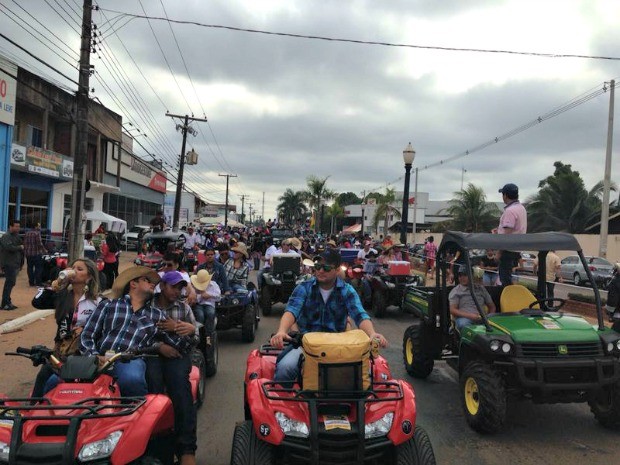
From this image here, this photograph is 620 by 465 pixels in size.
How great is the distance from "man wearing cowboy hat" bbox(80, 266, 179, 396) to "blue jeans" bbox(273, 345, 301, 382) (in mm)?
810

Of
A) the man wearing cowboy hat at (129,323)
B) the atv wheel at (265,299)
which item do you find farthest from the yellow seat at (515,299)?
the atv wheel at (265,299)

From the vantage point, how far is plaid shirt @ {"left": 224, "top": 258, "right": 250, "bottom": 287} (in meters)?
9.63

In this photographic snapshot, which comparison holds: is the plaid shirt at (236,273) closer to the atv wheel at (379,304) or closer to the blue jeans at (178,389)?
the atv wheel at (379,304)

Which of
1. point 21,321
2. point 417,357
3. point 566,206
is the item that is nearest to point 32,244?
point 21,321

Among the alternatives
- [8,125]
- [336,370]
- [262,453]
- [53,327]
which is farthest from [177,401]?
[8,125]

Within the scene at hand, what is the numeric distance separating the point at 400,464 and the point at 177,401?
5.64 ft

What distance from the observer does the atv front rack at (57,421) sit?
110 inches

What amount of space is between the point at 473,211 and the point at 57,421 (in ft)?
135

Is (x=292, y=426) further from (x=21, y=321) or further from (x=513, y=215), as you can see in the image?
(x=21, y=321)

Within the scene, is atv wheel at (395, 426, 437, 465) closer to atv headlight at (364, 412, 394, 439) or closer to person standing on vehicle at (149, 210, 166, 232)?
atv headlight at (364, 412, 394, 439)

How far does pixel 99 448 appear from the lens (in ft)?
9.54

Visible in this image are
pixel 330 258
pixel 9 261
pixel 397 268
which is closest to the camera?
pixel 330 258

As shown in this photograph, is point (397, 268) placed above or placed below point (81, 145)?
below

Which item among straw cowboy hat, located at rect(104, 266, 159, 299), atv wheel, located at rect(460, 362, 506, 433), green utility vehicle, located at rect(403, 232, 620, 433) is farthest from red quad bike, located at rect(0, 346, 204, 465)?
green utility vehicle, located at rect(403, 232, 620, 433)
